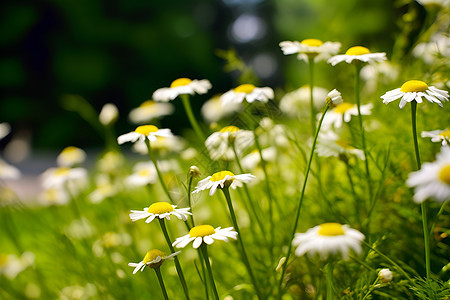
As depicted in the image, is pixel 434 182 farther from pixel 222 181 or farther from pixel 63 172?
pixel 63 172

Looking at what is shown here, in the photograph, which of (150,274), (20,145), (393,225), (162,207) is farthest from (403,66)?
(20,145)

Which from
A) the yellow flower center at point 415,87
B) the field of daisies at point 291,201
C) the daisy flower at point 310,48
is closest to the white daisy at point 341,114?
the field of daisies at point 291,201

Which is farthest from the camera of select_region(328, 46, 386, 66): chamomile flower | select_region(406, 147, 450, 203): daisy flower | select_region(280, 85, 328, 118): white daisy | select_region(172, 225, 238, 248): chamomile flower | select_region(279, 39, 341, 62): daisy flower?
select_region(280, 85, 328, 118): white daisy

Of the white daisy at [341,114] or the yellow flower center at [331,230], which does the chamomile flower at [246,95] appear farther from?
the yellow flower center at [331,230]

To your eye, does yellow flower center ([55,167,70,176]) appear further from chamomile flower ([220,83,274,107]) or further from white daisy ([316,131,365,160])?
white daisy ([316,131,365,160])

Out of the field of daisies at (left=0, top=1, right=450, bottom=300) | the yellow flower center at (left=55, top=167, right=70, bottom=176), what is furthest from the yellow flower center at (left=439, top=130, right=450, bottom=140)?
the yellow flower center at (left=55, top=167, right=70, bottom=176)
